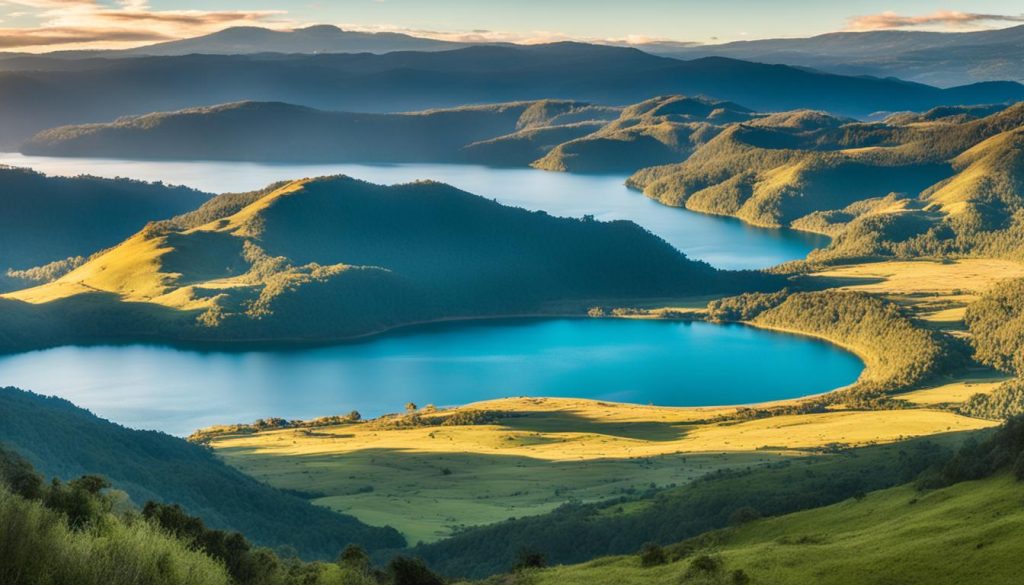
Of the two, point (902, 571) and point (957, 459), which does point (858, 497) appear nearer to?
point (957, 459)

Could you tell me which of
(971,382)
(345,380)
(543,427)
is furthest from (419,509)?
(971,382)

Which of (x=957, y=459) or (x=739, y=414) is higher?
(x=957, y=459)

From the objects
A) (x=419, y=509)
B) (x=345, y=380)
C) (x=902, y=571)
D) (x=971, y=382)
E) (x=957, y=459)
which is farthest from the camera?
(x=345, y=380)

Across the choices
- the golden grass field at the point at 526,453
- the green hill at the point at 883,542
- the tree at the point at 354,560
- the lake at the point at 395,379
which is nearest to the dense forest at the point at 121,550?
the tree at the point at 354,560

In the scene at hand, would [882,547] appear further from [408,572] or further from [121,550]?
[121,550]

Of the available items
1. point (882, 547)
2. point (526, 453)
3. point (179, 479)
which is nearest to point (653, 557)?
point (882, 547)

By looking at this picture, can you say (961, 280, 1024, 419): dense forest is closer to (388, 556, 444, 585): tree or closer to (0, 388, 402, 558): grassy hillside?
(0, 388, 402, 558): grassy hillside
